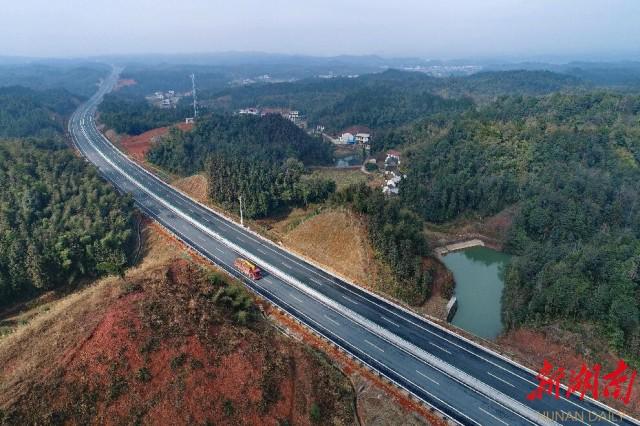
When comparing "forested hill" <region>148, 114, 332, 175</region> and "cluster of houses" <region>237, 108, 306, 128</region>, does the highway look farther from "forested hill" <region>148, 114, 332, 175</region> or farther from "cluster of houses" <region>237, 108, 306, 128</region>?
"cluster of houses" <region>237, 108, 306, 128</region>

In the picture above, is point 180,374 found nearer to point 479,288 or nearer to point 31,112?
point 479,288

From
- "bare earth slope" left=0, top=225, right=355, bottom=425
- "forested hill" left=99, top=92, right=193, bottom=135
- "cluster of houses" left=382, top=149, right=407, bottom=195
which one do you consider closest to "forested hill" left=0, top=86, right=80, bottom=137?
"forested hill" left=99, top=92, right=193, bottom=135

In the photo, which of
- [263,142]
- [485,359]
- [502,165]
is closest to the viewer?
[485,359]

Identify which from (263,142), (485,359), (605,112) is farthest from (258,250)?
(605,112)

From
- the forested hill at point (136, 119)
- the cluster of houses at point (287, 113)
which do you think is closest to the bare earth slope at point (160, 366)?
the forested hill at point (136, 119)

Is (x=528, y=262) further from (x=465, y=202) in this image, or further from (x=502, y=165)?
(x=502, y=165)

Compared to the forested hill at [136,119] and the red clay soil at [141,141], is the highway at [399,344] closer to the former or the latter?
the red clay soil at [141,141]
